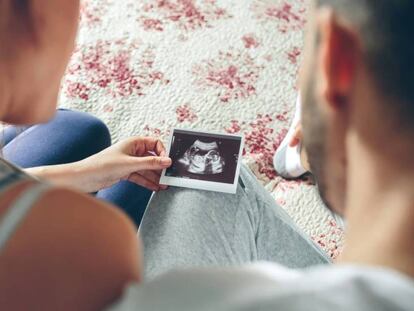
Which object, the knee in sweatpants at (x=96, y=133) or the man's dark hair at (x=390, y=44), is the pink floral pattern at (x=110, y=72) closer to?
the knee in sweatpants at (x=96, y=133)

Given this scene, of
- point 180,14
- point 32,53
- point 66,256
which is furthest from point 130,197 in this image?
point 180,14

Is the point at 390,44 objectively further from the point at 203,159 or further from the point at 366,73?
the point at 203,159

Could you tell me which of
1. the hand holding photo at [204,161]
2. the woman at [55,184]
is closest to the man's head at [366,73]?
the woman at [55,184]

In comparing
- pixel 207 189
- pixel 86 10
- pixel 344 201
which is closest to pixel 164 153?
pixel 207 189

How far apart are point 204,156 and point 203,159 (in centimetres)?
1

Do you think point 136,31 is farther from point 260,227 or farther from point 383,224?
point 383,224

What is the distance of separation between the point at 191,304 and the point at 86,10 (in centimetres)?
132

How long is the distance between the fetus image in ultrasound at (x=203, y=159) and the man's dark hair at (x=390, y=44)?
21.5 inches

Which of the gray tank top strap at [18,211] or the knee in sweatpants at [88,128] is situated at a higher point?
the gray tank top strap at [18,211]

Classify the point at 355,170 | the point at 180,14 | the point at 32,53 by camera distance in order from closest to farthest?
the point at 355,170, the point at 32,53, the point at 180,14

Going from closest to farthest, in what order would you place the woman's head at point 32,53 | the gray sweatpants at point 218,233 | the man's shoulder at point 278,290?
the man's shoulder at point 278,290 < the woman's head at point 32,53 < the gray sweatpants at point 218,233

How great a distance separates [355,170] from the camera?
0.61m

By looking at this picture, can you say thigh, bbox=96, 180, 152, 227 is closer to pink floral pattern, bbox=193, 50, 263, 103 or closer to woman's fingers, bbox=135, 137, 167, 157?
woman's fingers, bbox=135, 137, 167, 157

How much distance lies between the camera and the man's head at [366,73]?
0.52 meters
